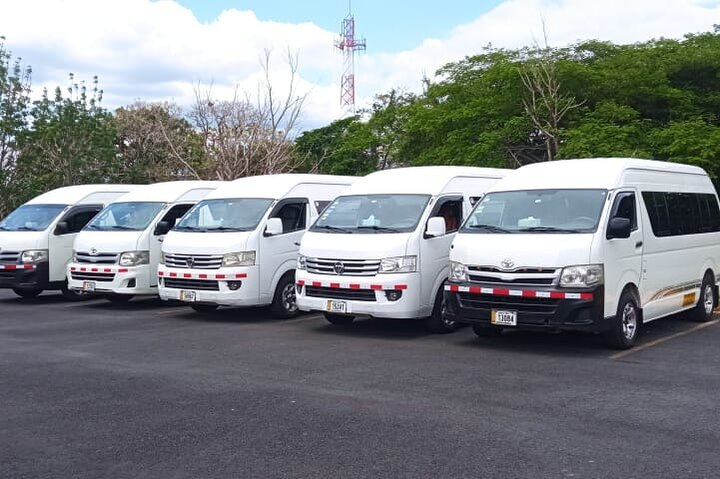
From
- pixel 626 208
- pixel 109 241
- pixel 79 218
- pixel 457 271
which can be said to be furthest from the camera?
pixel 79 218

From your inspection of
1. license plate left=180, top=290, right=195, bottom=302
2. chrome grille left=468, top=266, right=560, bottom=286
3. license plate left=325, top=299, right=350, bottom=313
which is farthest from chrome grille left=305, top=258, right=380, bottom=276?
license plate left=180, top=290, right=195, bottom=302

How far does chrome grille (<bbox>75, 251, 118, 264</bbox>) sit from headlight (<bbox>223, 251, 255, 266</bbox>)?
109 inches

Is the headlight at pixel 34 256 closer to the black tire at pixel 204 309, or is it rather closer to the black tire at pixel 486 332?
the black tire at pixel 204 309

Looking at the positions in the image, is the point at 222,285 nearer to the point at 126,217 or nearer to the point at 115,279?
the point at 115,279

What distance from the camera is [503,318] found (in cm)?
972

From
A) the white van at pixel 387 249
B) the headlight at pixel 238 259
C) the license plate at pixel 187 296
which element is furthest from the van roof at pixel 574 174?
the license plate at pixel 187 296

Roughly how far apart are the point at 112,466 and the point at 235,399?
1972 millimetres

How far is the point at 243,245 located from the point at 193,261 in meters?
0.86

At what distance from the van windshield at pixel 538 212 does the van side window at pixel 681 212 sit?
3.99 ft

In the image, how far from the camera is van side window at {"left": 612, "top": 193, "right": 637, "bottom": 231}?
10.1 m

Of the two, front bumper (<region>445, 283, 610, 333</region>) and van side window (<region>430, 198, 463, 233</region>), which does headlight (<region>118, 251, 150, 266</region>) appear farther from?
front bumper (<region>445, 283, 610, 333</region>)

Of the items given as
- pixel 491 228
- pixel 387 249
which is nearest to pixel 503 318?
pixel 491 228

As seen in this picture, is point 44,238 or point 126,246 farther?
point 44,238

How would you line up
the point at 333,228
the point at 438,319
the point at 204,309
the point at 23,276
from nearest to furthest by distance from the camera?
1. the point at 438,319
2. the point at 333,228
3. the point at 204,309
4. the point at 23,276
